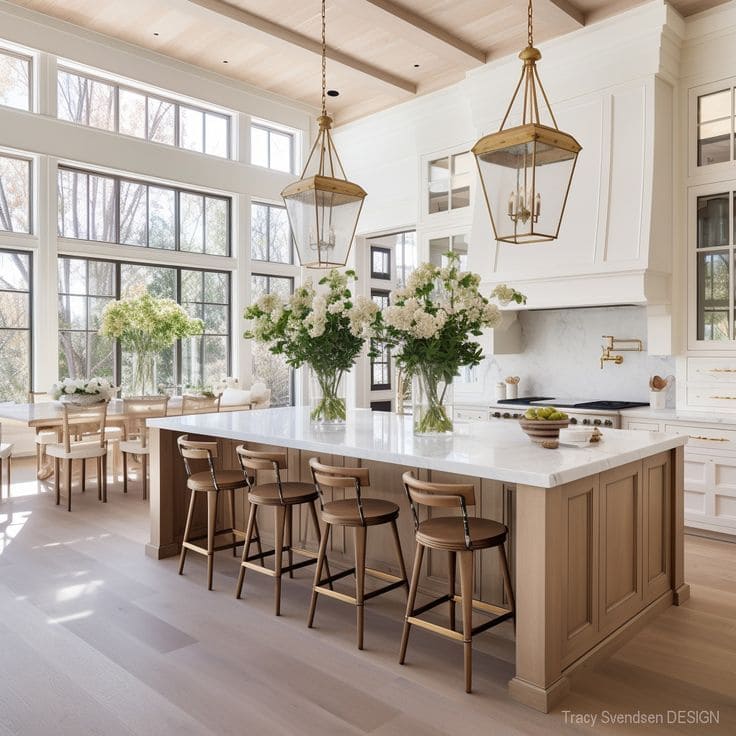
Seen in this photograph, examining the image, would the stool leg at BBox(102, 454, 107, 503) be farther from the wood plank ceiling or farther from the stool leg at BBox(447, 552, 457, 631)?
the wood plank ceiling

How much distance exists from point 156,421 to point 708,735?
3.34 meters

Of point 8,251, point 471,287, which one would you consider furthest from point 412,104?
point 471,287

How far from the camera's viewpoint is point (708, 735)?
232cm

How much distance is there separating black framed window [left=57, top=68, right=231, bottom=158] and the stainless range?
5096mm

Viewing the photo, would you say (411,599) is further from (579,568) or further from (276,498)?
(276,498)

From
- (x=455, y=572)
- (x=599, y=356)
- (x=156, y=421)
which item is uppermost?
(x=599, y=356)

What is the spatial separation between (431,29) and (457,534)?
5.27 metres

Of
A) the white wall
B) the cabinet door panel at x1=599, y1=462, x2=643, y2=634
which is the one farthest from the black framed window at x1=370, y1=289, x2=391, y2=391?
the cabinet door panel at x1=599, y1=462, x2=643, y2=634

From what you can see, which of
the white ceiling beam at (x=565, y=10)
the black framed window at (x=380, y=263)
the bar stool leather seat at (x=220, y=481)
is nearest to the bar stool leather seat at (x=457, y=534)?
the bar stool leather seat at (x=220, y=481)

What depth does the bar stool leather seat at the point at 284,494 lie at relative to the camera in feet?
11.3

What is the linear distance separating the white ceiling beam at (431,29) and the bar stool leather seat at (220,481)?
4.21m

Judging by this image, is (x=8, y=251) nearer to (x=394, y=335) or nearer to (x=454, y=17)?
(x=454, y=17)

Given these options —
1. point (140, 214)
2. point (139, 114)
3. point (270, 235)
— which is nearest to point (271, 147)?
point (270, 235)

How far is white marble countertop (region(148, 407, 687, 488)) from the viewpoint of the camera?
2.64 meters
